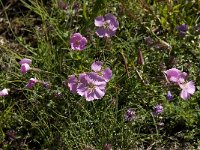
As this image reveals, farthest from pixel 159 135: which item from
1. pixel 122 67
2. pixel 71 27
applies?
pixel 71 27

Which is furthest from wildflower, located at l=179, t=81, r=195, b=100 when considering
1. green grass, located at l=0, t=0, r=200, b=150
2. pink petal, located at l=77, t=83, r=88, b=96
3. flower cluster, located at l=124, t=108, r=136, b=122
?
pink petal, located at l=77, t=83, r=88, b=96

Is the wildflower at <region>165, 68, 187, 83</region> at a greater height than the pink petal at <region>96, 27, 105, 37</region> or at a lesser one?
lesser

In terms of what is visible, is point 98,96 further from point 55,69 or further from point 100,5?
point 100,5

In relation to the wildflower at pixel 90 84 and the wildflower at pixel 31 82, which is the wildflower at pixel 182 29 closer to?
the wildflower at pixel 90 84

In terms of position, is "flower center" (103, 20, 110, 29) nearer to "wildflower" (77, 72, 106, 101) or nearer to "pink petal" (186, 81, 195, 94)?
"wildflower" (77, 72, 106, 101)

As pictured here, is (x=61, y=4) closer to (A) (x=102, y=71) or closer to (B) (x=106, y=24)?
(B) (x=106, y=24)

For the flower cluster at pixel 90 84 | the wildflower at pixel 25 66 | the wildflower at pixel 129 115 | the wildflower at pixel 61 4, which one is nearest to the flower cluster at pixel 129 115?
the wildflower at pixel 129 115
